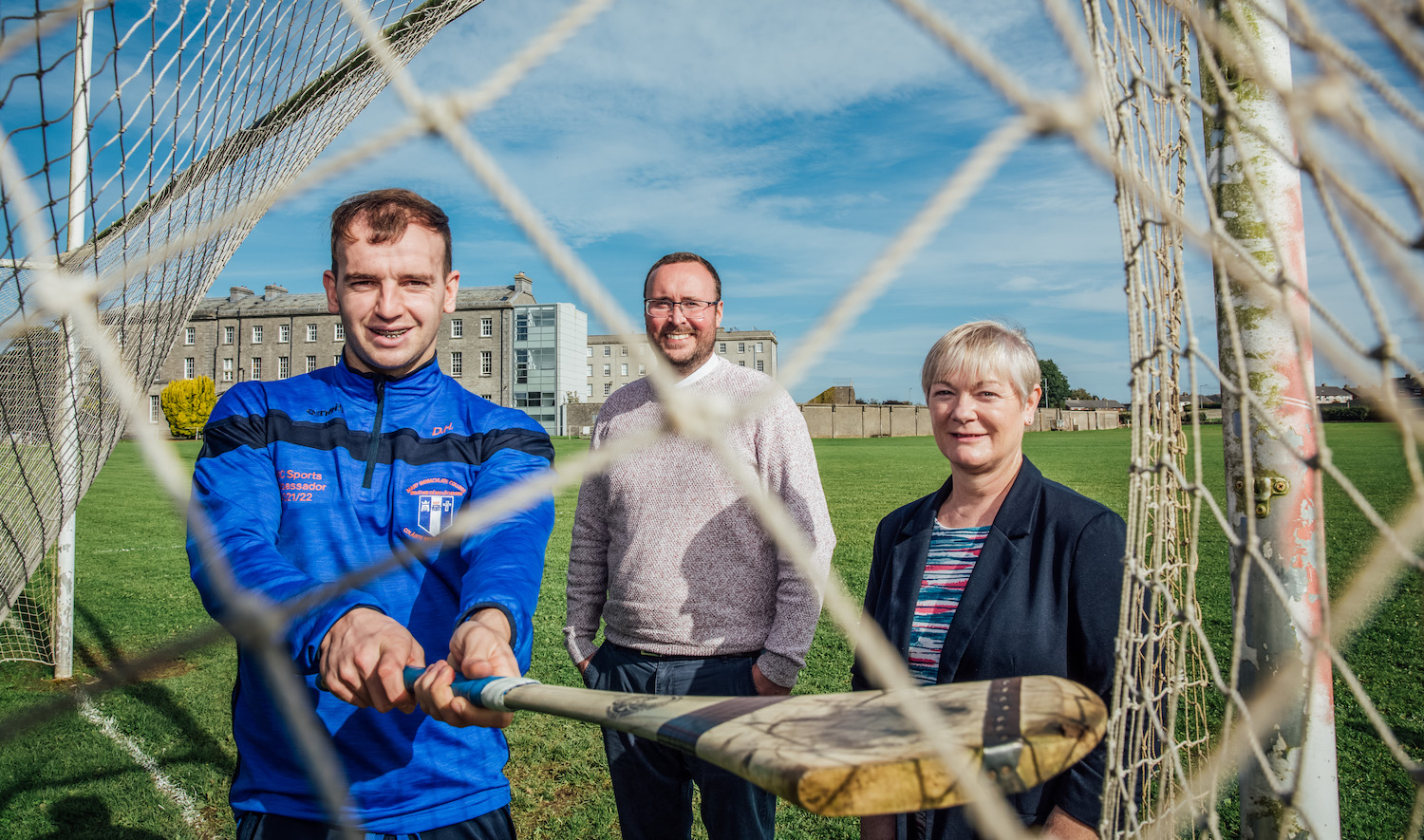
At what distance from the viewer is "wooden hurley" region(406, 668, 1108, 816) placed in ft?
2.38

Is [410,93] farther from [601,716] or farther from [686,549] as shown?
[686,549]

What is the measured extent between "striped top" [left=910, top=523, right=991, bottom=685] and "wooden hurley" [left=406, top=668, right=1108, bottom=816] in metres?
0.81

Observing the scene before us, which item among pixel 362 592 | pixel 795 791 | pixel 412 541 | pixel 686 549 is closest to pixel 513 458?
pixel 412 541

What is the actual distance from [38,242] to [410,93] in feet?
3.70

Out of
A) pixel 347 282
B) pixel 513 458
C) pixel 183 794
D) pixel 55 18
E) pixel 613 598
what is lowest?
pixel 183 794

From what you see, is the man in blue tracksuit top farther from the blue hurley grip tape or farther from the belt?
the belt

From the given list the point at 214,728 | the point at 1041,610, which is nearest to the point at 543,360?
the point at 214,728

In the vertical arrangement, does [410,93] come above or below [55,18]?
below

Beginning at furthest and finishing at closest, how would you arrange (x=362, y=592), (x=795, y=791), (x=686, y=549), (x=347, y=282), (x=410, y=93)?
(x=686, y=549) < (x=347, y=282) < (x=362, y=592) < (x=410, y=93) < (x=795, y=791)

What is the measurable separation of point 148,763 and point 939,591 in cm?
373

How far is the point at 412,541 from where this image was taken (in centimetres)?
157

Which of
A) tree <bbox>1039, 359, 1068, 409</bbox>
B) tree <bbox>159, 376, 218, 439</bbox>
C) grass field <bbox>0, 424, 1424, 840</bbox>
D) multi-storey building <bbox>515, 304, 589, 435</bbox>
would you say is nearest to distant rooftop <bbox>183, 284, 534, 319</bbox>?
multi-storey building <bbox>515, 304, 589, 435</bbox>

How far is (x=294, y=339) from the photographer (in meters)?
43.4

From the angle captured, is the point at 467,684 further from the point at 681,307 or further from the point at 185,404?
the point at 185,404
